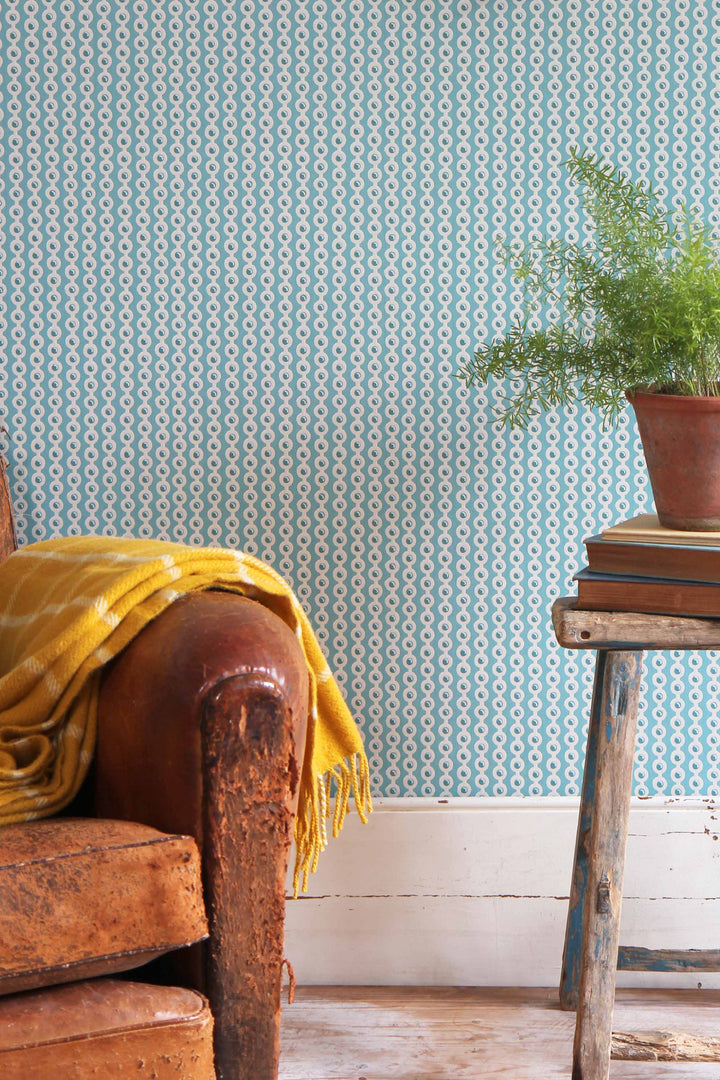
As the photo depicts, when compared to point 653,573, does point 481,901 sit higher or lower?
lower

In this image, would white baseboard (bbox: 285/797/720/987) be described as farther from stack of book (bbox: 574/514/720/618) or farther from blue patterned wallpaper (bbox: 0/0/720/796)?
stack of book (bbox: 574/514/720/618)

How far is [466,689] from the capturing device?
5.42 feet

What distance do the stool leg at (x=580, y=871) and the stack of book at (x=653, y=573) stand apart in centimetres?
16

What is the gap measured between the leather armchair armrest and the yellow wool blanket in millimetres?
101

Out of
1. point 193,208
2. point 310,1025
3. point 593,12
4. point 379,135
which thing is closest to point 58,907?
point 310,1025

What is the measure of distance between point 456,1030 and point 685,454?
89 centimetres

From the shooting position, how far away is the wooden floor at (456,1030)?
1.36 meters

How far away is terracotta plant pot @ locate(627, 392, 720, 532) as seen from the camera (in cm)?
120

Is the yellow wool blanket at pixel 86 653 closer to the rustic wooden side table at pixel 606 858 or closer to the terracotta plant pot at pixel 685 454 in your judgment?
the rustic wooden side table at pixel 606 858

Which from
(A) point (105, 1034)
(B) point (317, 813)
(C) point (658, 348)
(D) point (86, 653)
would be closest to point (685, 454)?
(C) point (658, 348)

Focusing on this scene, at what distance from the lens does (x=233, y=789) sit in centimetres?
93

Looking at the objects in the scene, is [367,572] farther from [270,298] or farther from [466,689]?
[270,298]

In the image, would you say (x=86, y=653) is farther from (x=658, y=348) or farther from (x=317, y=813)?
(x=658, y=348)

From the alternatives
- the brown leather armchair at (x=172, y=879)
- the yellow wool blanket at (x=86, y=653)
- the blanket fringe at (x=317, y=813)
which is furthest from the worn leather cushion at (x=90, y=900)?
the blanket fringe at (x=317, y=813)
